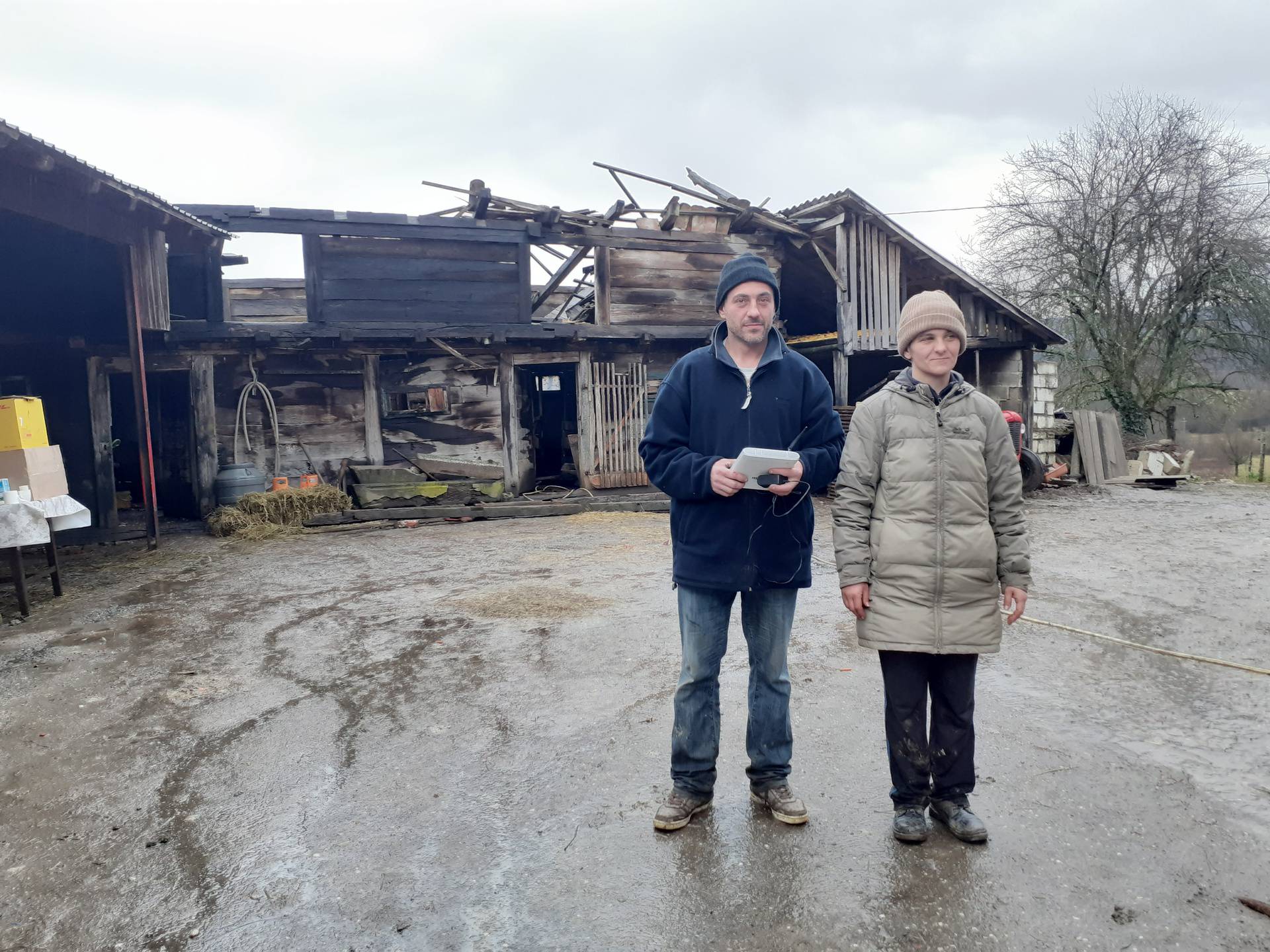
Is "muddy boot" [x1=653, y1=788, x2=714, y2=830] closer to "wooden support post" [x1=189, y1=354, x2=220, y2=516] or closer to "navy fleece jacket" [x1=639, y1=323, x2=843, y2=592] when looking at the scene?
"navy fleece jacket" [x1=639, y1=323, x2=843, y2=592]

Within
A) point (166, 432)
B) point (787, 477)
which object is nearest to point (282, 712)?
point (787, 477)

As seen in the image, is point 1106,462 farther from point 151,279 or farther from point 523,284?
point 151,279

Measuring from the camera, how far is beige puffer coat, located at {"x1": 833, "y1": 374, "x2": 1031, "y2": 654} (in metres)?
2.57

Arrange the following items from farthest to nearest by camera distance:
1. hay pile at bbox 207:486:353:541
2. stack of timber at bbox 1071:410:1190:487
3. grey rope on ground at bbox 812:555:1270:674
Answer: stack of timber at bbox 1071:410:1190:487
hay pile at bbox 207:486:353:541
grey rope on ground at bbox 812:555:1270:674

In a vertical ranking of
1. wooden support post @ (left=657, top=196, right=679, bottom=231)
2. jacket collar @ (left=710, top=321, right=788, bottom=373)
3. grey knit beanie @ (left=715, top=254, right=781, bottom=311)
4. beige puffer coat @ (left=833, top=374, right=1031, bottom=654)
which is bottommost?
beige puffer coat @ (left=833, top=374, right=1031, bottom=654)

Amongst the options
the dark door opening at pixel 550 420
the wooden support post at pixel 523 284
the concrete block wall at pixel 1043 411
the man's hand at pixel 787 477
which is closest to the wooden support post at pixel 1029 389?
the concrete block wall at pixel 1043 411

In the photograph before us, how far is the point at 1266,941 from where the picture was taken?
2.14 meters

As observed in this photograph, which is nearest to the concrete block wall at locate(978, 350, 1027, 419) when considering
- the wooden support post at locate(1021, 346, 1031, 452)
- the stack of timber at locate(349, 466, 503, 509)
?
the wooden support post at locate(1021, 346, 1031, 452)

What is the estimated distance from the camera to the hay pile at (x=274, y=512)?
32.9 feet

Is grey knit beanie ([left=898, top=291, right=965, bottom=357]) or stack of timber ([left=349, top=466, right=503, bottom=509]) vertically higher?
grey knit beanie ([left=898, top=291, right=965, bottom=357])

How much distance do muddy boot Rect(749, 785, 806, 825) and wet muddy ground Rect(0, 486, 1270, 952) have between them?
2.9 inches

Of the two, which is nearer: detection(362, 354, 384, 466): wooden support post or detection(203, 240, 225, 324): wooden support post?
detection(203, 240, 225, 324): wooden support post

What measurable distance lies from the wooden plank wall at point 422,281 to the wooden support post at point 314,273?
0.03m

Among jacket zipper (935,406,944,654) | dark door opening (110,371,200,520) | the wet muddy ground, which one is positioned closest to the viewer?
the wet muddy ground
